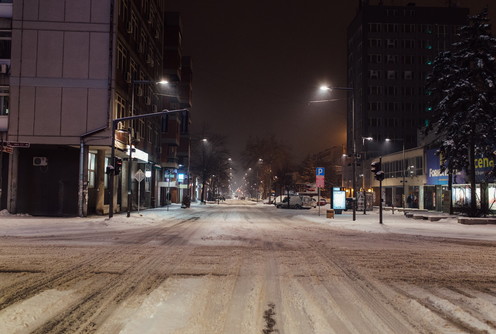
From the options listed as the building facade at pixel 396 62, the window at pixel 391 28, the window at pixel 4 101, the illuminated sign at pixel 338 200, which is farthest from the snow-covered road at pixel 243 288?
the window at pixel 391 28

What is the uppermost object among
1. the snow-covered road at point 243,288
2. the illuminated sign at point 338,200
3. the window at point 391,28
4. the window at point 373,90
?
the window at point 391,28

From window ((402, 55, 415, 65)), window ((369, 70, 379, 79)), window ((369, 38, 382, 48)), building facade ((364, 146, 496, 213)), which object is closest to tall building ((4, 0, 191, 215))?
building facade ((364, 146, 496, 213))

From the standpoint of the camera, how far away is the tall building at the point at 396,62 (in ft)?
312

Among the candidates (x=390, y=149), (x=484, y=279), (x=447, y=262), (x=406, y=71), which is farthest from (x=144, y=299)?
(x=406, y=71)

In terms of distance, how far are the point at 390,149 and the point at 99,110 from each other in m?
75.7

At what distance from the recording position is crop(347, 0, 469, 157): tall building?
95.2m

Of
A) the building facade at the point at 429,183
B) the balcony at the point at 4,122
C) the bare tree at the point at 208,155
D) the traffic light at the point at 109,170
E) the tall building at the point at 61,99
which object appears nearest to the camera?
the traffic light at the point at 109,170

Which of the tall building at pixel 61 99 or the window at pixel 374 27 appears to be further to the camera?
the window at pixel 374 27

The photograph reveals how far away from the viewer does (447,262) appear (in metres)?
11.1

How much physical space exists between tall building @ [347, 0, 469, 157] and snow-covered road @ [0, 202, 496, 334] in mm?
84704

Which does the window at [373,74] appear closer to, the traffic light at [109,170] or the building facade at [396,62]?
the building facade at [396,62]

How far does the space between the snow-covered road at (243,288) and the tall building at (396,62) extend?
278ft

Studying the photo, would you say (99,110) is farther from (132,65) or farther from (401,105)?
(401,105)

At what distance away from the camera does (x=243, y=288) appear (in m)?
7.74
